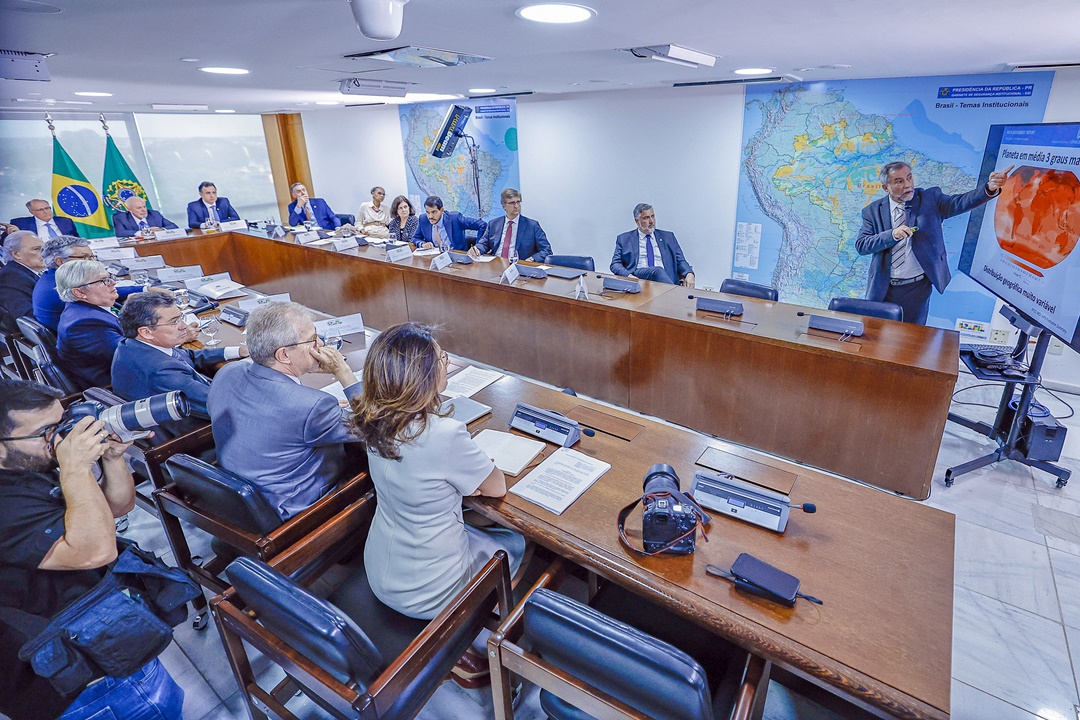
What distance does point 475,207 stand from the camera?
7.26m

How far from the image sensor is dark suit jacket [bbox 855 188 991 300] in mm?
3471

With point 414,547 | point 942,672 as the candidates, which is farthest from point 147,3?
point 942,672

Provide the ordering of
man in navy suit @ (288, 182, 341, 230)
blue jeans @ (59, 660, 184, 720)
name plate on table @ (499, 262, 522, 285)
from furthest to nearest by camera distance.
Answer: man in navy suit @ (288, 182, 341, 230) → name plate on table @ (499, 262, 522, 285) → blue jeans @ (59, 660, 184, 720)

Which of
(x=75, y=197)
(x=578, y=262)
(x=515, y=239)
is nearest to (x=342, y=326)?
(x=578, y=262)

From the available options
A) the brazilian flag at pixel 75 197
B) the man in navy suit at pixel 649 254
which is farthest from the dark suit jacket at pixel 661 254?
the brazilian flag at pixel 75 197

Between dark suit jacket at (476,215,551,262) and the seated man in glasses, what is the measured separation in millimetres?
3076

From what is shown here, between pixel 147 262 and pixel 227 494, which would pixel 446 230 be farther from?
pixel 227 494

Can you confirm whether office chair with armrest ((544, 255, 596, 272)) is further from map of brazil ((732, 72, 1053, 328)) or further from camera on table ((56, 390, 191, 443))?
camera on table ((56, 390, 191, 443))

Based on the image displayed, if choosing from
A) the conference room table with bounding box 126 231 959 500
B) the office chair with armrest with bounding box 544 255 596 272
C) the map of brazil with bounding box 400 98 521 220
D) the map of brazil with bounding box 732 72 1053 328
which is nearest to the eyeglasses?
the conference room table with bounding box 126 231 959 500

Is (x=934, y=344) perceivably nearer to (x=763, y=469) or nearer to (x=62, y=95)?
(x=763, y=469)

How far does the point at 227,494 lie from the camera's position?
162 cm

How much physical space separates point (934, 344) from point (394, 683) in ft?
9.38

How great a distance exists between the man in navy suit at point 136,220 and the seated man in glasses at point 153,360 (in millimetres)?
4467

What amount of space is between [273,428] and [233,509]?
278mm
